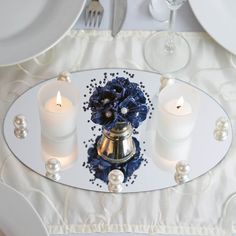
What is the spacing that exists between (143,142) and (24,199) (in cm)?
20

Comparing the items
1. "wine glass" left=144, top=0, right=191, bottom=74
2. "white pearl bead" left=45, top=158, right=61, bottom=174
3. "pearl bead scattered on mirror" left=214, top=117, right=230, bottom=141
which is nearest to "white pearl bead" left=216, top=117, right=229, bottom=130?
"pearl bead scattered on mirror" left=214, top=117, right=230, bottom=141

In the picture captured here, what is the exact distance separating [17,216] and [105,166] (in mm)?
154

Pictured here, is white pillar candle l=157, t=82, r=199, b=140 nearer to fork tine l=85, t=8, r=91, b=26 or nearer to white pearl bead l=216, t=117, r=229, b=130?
white pearl bead l=216, t=117, r=229, b=130

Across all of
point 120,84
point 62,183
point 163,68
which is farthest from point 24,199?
point 163,68

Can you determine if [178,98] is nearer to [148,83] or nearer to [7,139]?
[148,83]

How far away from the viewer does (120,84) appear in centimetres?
83

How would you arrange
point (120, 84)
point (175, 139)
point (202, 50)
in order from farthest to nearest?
1. point (202, 50)
2. point (175, 139)
3. point (120, 84)

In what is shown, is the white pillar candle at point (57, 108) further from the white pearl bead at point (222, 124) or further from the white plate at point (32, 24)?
the white pearl bead at point (222, 124)

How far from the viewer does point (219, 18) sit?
1.05 metres

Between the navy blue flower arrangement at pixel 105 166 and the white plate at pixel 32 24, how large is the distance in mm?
188

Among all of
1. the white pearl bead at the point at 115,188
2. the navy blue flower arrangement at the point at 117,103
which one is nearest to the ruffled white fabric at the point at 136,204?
the white pearl bead at the point at 115,188

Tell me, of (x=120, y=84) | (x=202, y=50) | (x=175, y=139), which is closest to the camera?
→ (x=120, y=84)

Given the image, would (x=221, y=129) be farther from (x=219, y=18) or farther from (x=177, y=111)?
(x=219, y=18)

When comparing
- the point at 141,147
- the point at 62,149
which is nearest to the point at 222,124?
the point at 141,147
